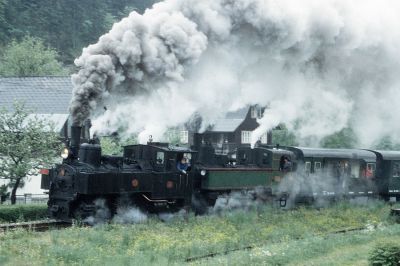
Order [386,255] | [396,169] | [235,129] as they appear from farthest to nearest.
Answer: [235,129] < [396,169] < [386,255]

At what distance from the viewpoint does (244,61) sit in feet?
80.5

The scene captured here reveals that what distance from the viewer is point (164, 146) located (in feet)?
66.2

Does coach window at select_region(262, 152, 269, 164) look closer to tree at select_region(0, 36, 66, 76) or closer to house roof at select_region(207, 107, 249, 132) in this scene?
house roof at select_region(207, 107, 249, 132)

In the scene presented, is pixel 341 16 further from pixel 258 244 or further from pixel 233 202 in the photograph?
pixel 258 244

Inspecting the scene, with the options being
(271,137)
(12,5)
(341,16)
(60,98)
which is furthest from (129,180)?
(12,5)

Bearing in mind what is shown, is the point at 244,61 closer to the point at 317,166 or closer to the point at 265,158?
the point at 265,158

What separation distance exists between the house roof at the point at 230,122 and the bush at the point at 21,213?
29.3m

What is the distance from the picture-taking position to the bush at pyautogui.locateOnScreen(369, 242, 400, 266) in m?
11.5

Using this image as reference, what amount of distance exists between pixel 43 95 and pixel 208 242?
25.1m

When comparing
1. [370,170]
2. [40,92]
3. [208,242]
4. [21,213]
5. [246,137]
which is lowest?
[208,242]

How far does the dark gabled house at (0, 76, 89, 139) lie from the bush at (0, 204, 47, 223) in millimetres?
14128

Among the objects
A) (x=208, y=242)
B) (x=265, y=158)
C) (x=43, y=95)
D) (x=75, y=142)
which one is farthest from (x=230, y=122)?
(x=208, y=242)

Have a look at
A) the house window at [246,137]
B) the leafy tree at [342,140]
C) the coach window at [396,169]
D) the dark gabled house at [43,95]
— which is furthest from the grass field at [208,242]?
the house window at [246,137]

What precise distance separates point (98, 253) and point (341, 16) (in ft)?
54.0
